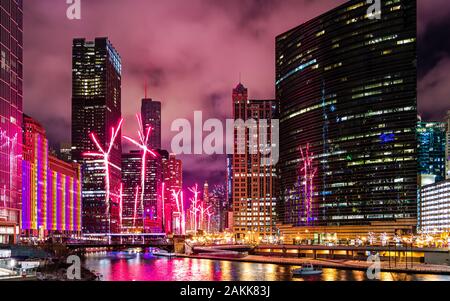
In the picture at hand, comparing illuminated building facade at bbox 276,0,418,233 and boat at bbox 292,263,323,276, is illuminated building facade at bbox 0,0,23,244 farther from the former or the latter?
illuminated building facade at bbox 276,0,418,233

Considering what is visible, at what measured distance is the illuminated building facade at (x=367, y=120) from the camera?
565ft

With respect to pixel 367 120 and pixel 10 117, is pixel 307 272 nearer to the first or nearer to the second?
pixel 10 117

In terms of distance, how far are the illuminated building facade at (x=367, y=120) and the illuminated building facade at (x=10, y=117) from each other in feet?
349

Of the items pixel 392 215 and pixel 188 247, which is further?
pixel 392 215

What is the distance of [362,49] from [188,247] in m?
87.4

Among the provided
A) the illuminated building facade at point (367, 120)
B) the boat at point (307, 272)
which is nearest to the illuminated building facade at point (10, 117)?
the boat at point (307, 272)

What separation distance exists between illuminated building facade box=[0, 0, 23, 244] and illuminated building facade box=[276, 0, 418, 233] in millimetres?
106484

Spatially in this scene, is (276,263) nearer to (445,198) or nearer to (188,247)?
(188,247)

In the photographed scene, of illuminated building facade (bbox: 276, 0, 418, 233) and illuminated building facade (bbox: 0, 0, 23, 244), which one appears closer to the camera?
illuminated building facade (bbox: 0, 0, 23, 244)

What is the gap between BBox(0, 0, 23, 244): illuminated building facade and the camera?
120188mm

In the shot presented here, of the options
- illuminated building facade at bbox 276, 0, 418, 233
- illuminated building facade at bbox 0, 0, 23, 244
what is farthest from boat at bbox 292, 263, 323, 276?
illuminated building facade at bbox 276, 0, 418, 233
